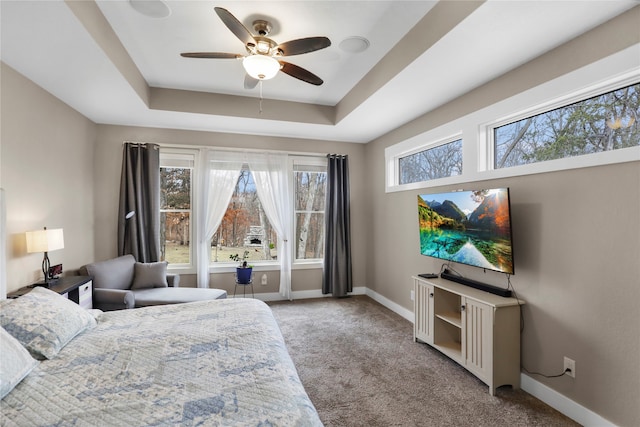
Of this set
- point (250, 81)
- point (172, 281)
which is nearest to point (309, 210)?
point (172, 281)

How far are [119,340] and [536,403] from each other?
2.88 meters

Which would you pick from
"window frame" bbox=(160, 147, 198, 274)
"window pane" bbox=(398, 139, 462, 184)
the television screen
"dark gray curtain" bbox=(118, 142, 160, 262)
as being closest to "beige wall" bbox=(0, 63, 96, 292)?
"dark gray curtain" bbox=(118, 142, 160, 262)

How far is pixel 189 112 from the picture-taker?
12.1 ft

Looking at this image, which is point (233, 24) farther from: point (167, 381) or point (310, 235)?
point (310, 235)

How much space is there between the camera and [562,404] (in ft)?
7.14

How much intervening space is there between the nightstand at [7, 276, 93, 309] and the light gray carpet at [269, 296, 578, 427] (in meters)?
2.06

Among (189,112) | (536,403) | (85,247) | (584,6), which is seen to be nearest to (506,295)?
(536,403)

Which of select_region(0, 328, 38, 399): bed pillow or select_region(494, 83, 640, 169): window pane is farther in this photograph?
select_region(494, 83, 640, 169): window pane

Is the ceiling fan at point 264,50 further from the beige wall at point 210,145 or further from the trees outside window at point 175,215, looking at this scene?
the trees outside window at point 175,215

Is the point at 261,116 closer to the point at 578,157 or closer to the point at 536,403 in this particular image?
the point at 578,157

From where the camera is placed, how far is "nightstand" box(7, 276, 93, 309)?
2644 millimetres

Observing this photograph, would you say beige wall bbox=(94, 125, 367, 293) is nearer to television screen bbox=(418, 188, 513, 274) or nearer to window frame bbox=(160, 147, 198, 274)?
window frame bbox=(160, 147, 198, 274)

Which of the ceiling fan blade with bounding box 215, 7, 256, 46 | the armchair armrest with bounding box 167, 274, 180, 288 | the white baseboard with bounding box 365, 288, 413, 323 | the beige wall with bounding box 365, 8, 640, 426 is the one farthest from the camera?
the white baseboard with bounding box 365, 288, 413, 323

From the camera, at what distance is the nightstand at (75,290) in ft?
8.68
